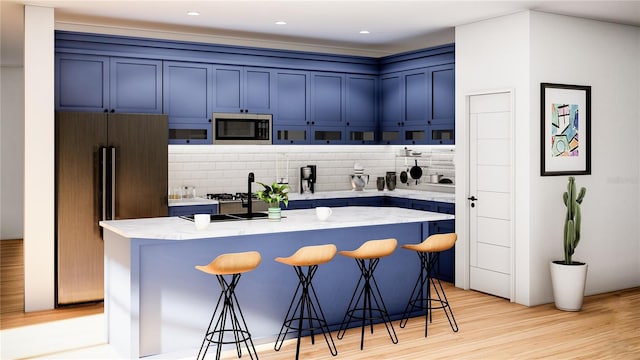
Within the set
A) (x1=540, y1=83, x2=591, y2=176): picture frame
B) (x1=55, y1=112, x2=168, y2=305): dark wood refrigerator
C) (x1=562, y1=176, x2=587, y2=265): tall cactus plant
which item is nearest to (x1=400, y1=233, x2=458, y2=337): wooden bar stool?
(x1=562, y1=176, x2=587, y2=265): tall cactus plant

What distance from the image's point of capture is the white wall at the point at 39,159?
6.02 metres

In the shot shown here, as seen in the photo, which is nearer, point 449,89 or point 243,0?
point 243,0

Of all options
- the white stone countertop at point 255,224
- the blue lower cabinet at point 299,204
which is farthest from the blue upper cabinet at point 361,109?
the white stone countertop at point 255,224

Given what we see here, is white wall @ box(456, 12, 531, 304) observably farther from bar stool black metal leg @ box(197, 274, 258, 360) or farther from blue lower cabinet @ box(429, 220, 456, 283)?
bar stool black metal leg @ box(197, 274, 258, 360)

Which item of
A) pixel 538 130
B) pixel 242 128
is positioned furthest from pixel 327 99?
pixel 538 130

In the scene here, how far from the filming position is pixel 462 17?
6516 mm

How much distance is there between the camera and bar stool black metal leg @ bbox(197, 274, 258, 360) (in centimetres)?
446

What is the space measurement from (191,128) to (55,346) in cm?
305

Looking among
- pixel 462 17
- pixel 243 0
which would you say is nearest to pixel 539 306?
pixel 462 17

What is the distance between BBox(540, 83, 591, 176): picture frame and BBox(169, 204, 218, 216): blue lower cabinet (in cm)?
355

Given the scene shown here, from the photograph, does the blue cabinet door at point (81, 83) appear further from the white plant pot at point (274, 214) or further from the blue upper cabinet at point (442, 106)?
the blue upper cabinet at point (442, 106)

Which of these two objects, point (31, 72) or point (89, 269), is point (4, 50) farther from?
point (89, 269)

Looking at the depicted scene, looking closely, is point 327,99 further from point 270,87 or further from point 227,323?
point 227,323

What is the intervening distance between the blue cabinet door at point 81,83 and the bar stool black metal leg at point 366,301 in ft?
11.0
